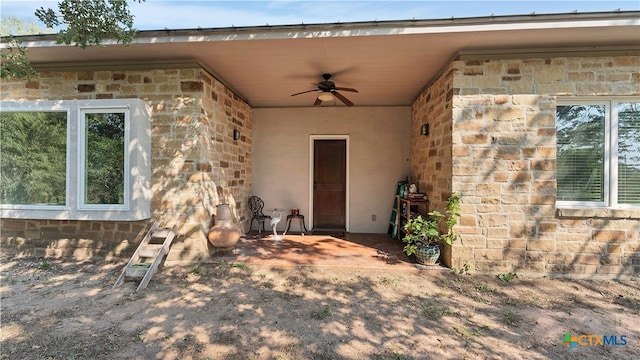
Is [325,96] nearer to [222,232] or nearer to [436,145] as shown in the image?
[436,145]

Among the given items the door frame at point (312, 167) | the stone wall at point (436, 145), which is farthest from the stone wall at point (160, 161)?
the stone wall at point (436, 145)

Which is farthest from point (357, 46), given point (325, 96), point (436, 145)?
point (436, 145)

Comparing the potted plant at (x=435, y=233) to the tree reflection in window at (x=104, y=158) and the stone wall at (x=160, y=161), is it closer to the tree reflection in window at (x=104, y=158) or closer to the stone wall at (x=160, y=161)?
the stone wall at (x=160, y=161)

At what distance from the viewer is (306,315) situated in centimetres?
245

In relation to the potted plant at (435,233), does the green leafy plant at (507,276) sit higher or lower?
lower

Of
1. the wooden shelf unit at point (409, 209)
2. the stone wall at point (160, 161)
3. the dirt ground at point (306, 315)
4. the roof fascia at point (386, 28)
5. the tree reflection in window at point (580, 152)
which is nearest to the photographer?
the dirt ground at point (306, 315)

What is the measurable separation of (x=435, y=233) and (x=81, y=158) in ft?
15.4

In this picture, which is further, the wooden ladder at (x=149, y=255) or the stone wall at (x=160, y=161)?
the stone wall at (x=160, y=161)

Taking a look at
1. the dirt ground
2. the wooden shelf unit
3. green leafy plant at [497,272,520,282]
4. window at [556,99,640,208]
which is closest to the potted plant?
the dirt ground

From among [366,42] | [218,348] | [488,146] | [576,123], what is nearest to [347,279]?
Result: [218,348]

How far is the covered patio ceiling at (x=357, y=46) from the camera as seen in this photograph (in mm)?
2854

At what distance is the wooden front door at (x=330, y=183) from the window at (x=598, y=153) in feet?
11.5

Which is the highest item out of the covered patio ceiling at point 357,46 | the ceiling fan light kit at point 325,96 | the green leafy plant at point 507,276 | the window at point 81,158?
the covered patio ceiling at point 357,46

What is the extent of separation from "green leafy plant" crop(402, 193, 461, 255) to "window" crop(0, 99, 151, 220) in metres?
3.59
